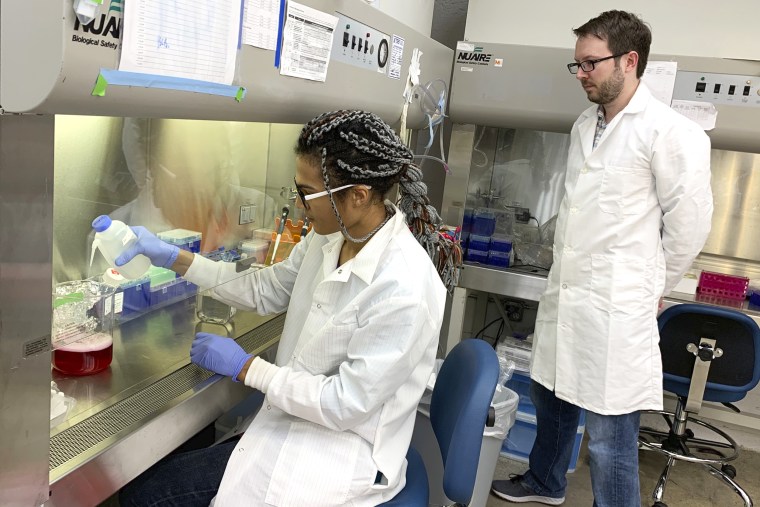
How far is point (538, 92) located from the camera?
2.44m

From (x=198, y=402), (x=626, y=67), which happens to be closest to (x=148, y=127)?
(x=198, y=402)

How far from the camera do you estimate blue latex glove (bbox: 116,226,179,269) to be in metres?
1.43

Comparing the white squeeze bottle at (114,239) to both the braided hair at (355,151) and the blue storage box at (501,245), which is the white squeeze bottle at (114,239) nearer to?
the braided hair at (355,151)

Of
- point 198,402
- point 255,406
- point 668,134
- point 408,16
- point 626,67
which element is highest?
point 408,16

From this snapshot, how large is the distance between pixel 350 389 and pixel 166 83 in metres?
0.62

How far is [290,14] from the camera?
1305mm

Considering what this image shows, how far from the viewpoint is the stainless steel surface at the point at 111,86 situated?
80 centimetres

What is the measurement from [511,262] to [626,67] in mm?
1140

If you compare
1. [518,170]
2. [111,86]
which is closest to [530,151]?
[518,170]

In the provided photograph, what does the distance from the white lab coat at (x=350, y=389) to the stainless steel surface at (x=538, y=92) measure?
1270 mm

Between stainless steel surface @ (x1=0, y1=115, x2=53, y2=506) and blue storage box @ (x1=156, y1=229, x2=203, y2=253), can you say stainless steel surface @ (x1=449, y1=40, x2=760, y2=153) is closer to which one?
blue storage box @ (x1=156, y1=229, x2=203, y2=253)

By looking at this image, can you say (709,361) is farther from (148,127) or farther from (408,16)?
(148,127)

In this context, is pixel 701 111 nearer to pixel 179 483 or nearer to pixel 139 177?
pixel 139 177

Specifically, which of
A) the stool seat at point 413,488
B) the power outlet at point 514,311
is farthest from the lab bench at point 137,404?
the power outlet at point 514,311
